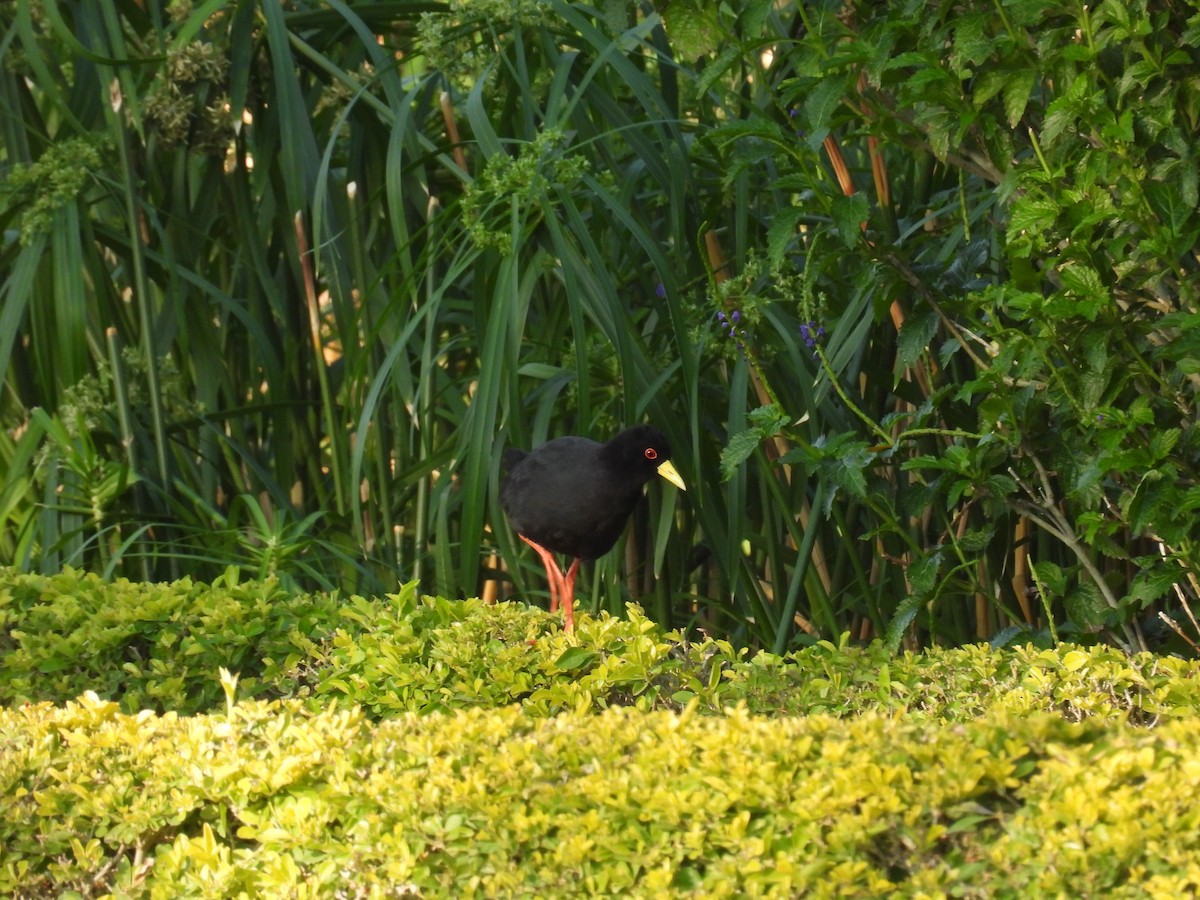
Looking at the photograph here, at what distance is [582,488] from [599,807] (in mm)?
1339

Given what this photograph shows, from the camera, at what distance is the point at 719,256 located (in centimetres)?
356

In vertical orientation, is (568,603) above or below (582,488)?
below

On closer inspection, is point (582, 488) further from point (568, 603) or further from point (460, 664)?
point (460, 664)

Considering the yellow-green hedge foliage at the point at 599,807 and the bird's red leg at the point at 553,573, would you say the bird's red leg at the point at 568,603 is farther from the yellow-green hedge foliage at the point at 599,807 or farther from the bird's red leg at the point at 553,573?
the yellow-green hedge foliage at the point at 599,807

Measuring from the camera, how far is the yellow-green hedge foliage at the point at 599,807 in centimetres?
148

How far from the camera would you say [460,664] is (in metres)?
2.43

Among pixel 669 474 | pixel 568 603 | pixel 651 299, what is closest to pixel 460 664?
pixel 568 603

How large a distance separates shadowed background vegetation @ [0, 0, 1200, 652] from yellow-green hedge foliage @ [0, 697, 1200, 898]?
87 cm

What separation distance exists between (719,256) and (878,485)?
85cm

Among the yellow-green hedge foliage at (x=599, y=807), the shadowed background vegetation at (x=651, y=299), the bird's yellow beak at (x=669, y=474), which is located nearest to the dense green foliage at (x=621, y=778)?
the yellow-green hedge foliage at (x=599, y=807)

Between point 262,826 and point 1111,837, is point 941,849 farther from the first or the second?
point 262,826

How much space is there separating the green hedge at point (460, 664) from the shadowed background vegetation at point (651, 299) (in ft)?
0.86

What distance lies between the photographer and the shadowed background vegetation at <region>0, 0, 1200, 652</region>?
8.06 feet

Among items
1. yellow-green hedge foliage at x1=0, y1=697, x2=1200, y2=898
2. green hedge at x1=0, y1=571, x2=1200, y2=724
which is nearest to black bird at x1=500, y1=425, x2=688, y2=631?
green hedge at x1=0, y1=571, x2=1200, y2=724
